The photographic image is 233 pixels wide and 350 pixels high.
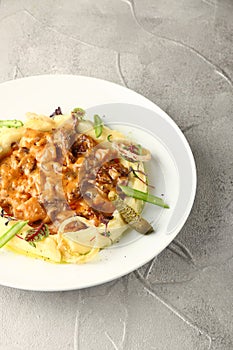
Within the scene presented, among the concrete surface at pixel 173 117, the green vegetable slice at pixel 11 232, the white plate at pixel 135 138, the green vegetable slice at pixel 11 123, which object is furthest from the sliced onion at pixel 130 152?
the green vegetable slice at pixel 11 232

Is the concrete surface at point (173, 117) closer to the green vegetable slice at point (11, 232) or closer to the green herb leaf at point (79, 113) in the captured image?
the green vegetable slice at point (11, 232)

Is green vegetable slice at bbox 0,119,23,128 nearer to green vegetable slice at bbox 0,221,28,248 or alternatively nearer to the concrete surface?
green vegetable slice at bbox 0,221,28,248

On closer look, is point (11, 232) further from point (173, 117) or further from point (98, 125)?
point (173, 117)

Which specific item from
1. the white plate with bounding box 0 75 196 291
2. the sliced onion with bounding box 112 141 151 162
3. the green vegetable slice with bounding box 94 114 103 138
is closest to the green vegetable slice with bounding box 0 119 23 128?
the white plate with bounding box 0 75 196 291

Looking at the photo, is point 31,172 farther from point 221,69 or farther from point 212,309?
point 221,69

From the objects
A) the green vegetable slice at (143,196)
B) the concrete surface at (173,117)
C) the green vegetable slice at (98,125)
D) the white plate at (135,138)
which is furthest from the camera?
the green vegetable slice at (98,125)
